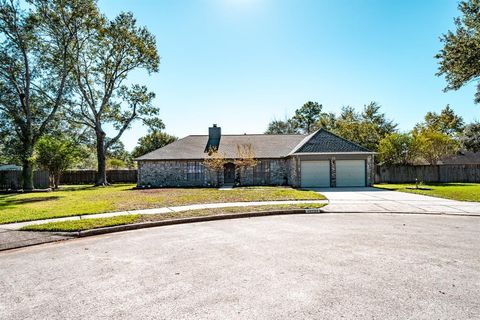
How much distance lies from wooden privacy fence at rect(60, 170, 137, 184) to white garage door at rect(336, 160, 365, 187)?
23.5 metres

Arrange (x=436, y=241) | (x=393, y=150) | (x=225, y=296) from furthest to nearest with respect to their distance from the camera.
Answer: (x=393, y=150)
(x=436, y=241)
(x=225, y=296)

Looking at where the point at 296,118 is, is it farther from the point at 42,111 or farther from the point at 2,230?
the point at 2,230

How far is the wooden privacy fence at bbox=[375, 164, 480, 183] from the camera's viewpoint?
25453 millimetres

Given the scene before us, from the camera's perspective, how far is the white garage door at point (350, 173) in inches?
818

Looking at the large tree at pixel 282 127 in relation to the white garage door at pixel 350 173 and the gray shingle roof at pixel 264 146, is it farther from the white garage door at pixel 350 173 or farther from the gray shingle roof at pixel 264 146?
the white garage door at pixel 350 173

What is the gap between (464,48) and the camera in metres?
15.5

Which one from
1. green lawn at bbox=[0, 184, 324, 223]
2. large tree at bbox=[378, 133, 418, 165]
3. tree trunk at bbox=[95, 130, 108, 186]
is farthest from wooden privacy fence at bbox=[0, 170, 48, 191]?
large tree at bbox=[378, 133, 418, 165]

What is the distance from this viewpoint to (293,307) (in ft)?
9.71

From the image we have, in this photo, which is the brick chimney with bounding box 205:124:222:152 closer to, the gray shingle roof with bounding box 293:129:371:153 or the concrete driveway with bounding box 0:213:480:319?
the gray shingle roof with bounding box 293:129:371:153

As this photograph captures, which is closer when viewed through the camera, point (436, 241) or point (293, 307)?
point (293, 307)

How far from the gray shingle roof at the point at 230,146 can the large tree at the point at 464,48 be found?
12.6 m

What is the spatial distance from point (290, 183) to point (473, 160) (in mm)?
31413

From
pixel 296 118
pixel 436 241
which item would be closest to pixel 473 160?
pixel 296 118

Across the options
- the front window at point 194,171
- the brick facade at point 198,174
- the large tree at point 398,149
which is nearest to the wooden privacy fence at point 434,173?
the large tree at point 398,149
